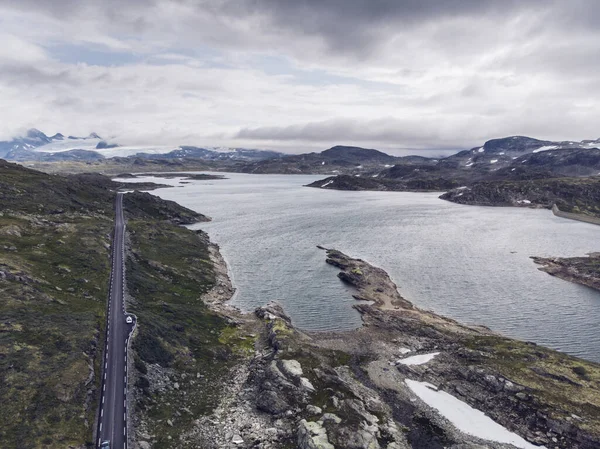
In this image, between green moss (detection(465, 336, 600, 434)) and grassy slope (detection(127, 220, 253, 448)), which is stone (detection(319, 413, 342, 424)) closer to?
Result: grassy slope (detection(127, 220, 253, 448))

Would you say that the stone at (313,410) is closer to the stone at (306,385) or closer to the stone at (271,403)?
the stone at (271,403)

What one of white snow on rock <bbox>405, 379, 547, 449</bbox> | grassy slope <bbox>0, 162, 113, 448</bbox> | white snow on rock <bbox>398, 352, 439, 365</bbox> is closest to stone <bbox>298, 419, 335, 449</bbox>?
white snow on rock <bbox>405, 379, 547, 449</bbox>

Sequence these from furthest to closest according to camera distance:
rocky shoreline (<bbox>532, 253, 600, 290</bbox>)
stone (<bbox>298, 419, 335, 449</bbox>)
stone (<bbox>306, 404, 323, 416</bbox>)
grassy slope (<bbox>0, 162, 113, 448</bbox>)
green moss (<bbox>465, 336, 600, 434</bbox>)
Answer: rocky shoreline (<bbox>532, 253, 600, 290</bbox>) → green moss (<bbox>465, 336, 600, 434</bbox>) → stone (<bbox>306, 404, 323, 416</bbox>) → stone (<bbox>298, 419, 335, 449</bbox>) → grassy slope (<bbox>0, 162, 113, 448</bbox>)

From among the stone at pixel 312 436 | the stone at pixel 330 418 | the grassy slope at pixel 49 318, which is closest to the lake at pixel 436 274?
the grassy slope at pixel 49 318

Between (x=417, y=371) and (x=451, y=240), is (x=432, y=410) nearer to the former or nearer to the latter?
(x=417, y=371)

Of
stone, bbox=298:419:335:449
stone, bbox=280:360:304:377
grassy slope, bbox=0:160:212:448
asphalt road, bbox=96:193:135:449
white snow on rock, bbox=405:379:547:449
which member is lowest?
white snow on rock, bbox=405:379:547:449

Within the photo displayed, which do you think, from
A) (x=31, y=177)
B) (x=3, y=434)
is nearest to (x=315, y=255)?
(x=3, y=434)
